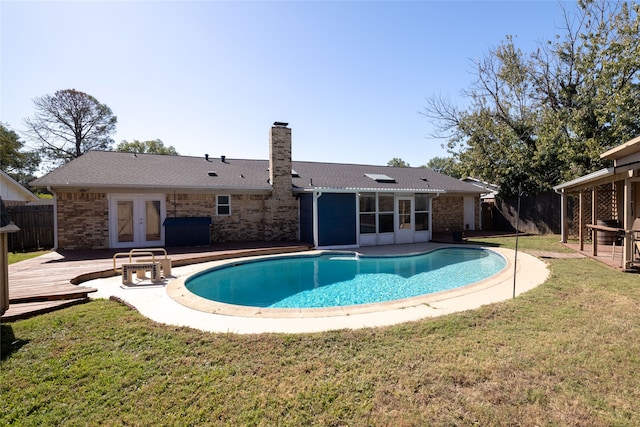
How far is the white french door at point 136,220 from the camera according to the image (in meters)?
12.5

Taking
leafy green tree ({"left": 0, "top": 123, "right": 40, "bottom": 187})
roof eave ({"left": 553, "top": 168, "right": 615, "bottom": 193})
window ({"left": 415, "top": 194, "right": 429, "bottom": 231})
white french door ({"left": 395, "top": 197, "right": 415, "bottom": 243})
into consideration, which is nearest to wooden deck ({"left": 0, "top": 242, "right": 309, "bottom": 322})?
white french door ({"left": 395, "top": 197, "right": 415, "bottom": 243})

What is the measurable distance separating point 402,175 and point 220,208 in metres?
11.4

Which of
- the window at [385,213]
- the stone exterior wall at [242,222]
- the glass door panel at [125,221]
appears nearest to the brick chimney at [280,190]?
the stone exterior wall at [242,222]

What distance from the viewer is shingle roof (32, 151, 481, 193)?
1218 cm

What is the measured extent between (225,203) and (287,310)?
9.50 meters

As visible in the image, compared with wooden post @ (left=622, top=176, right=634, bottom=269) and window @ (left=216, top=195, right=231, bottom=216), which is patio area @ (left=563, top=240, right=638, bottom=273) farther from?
window @ (left=216, top=195, right=231, bottom=216)

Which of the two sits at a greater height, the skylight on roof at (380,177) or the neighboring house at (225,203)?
the skylight on roof at (380,177)

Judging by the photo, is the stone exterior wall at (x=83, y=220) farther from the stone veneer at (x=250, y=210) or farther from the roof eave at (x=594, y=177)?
the roof eave at (x=594, y=177)

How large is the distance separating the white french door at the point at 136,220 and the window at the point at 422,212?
11327 millimetres

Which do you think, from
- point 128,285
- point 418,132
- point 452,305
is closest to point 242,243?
point 128,285

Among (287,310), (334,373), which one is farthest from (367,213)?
(334,373)

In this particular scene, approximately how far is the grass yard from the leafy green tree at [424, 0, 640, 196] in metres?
15.6

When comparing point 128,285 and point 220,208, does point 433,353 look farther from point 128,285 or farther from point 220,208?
point 220,208

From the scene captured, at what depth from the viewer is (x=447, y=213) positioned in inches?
753
